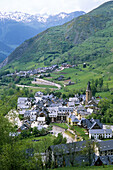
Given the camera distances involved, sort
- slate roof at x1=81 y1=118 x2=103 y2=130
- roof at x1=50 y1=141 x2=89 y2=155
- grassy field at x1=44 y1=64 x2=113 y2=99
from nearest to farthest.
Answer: roof at x1=50 y1=141 x2=89 y2=155
slate roof at x1=81 y1=118 x2=103 y2=130
grassy field at x1=44 y1=64 x2=113 y2=99

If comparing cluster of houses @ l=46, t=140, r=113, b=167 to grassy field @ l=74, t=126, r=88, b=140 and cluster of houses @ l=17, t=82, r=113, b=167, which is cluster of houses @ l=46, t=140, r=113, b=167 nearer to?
cluster of houses @ l=17, t=82, r=113, b=167

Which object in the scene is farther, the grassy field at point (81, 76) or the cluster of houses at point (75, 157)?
the grassy field at point (81, 76)

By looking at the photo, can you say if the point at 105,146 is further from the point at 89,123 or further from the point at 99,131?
the point at 89,123

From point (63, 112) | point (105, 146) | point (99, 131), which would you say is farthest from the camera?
point (63, 112)

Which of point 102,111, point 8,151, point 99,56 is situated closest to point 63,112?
point 102,111

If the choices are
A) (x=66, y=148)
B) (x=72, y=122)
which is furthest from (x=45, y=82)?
(x=66, y=148)

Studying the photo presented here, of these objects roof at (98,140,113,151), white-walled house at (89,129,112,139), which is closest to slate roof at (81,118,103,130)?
white-walled house at (89,129,112,139)

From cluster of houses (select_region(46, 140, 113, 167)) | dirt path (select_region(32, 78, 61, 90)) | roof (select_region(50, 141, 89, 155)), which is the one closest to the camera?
cluster of houses (select_region(46, 140, 113, 167))

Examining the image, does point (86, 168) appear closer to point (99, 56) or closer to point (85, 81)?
point (85, 81)

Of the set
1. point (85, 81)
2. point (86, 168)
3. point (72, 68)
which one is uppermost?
point (72, 68)

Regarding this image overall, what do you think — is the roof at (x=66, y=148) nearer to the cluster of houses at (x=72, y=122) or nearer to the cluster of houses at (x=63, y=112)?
the cluster of houses at (x=72, y=122)

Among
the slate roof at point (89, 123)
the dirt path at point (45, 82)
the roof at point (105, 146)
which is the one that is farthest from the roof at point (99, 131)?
the dirt path at point (45, 82)
